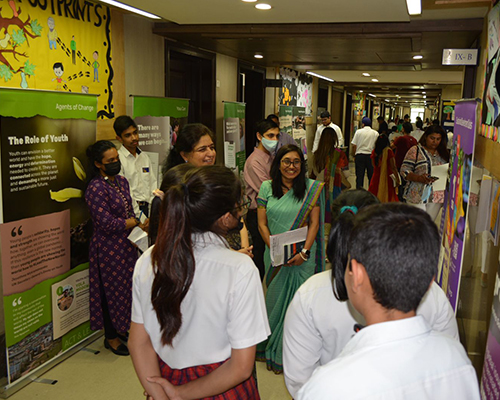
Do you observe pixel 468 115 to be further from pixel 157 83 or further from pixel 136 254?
pixel 157 83

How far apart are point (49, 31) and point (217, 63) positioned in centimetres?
350

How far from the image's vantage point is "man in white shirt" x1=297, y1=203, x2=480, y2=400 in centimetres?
87

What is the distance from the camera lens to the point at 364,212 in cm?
101

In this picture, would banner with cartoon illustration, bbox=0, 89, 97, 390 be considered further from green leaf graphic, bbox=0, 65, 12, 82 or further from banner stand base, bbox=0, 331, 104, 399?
green leaf graphic, bbox=0, 65, 12, 82

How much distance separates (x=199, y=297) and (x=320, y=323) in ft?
1.23

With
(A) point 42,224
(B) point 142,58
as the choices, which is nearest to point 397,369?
(A) point 42,224

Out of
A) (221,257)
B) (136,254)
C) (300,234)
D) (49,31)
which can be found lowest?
(136,254)

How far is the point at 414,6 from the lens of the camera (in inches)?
152

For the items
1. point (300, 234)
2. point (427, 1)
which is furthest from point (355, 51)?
point (300, 234)

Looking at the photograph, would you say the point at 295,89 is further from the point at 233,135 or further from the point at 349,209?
the point at 349,209

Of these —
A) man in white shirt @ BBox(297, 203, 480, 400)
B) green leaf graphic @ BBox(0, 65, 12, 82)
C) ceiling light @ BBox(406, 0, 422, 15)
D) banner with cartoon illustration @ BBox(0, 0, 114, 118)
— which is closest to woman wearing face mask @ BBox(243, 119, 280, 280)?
banner with cartoon illustration @ BBox(0, 0, 114, 118)

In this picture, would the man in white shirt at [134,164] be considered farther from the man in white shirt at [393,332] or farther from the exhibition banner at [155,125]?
the man in white shirt at [393,332]

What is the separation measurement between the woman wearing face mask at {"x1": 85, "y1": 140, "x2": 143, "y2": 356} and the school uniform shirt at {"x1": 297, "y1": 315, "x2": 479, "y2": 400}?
2681 millimetres

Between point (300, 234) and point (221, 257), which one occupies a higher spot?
point (221, 257)
